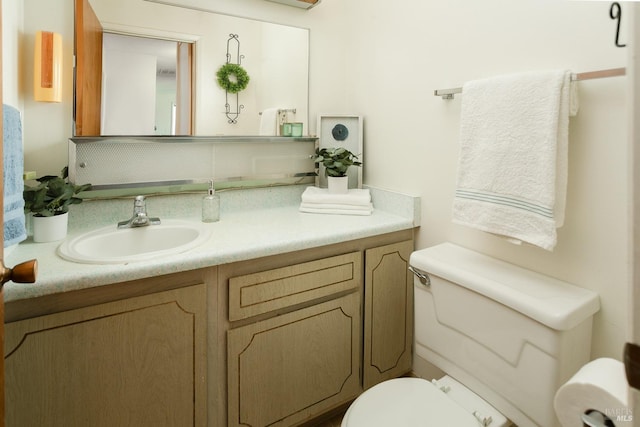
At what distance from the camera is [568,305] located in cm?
96

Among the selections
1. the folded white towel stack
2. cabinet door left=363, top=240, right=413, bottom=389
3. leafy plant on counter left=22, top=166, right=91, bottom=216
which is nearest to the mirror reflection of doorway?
leafy plant on counter left=22, top=166, right=91, bottom=216

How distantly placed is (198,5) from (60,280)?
4.15 ft

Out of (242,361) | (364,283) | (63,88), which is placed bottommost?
(242,361)

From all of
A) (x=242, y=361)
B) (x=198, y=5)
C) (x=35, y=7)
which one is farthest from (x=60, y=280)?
(x=198, y=5)

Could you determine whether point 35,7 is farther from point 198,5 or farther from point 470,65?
point 470,65

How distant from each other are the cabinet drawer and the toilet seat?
39 centimetres

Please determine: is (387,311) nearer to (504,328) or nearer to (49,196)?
(504,328)

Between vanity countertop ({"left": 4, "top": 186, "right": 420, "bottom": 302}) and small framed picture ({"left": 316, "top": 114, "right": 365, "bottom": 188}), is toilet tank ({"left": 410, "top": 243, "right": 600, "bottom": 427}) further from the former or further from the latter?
small framed picture ({"left": 316, "top": 114, "right": 365, "bottom": 188})

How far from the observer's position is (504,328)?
1048mm

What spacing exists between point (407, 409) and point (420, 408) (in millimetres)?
40

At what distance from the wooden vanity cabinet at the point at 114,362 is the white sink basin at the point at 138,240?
0.61 feet

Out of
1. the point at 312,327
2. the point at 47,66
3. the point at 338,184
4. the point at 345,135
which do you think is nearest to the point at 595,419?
the point at 312,327

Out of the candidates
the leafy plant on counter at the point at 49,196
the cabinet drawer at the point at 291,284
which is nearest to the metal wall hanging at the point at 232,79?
the leafy plant on counter at the point at 49,196

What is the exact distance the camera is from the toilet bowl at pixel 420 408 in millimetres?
1007
